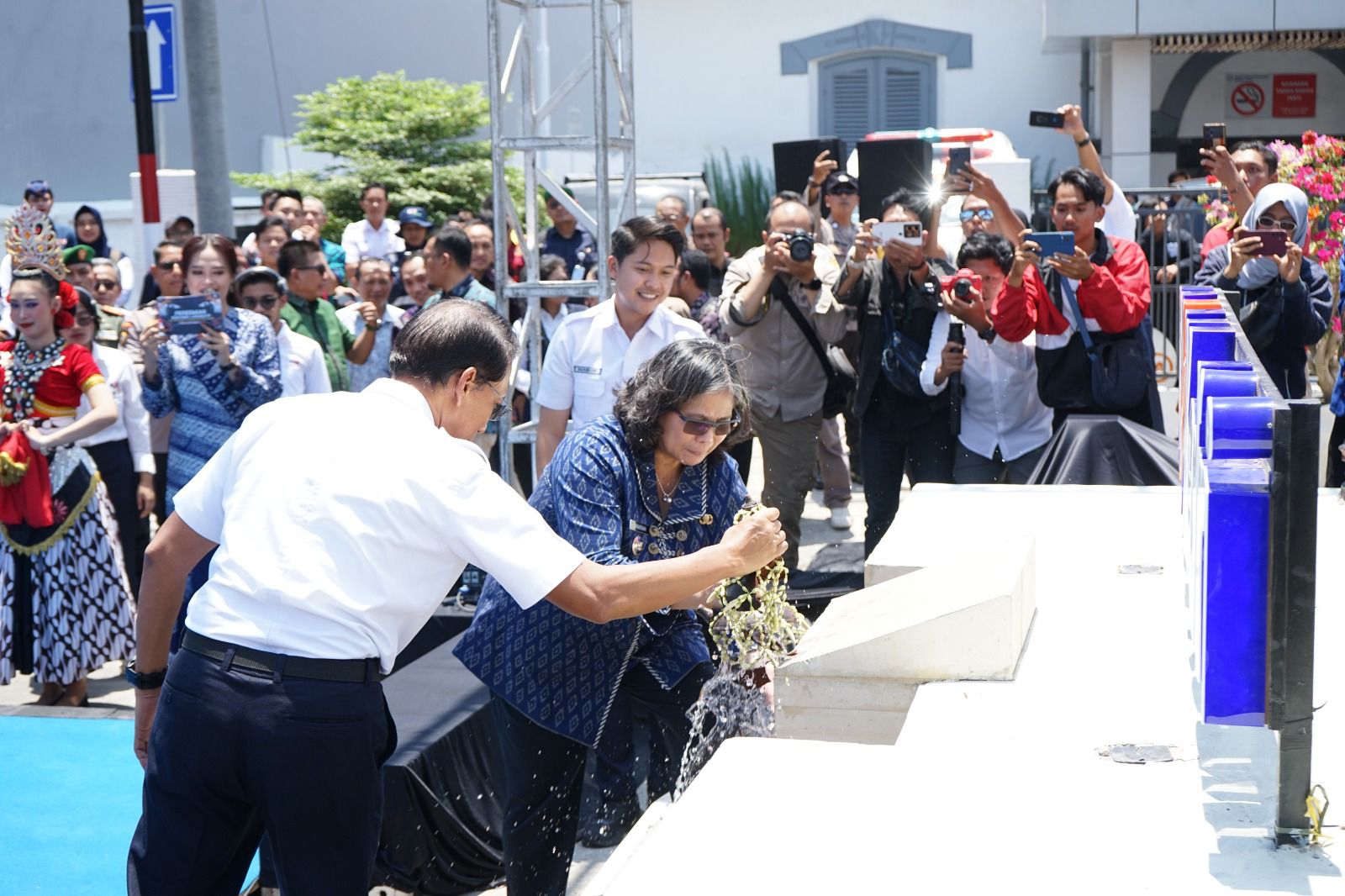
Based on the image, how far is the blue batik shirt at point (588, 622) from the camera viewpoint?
3695 mm

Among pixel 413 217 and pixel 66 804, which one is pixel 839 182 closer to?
pixel 413 217

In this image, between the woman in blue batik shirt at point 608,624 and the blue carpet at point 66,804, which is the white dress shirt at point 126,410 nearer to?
the blue carpet at point 66,804

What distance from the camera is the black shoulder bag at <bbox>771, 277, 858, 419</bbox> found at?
7.04 meters

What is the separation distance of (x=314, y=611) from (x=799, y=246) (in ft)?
13.9

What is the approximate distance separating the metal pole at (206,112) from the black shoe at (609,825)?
20.0 ft

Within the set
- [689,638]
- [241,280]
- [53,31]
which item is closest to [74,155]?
[53,31]

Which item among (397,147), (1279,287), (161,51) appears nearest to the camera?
(1279,287)

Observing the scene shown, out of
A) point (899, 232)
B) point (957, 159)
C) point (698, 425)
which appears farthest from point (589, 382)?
point (957, 159)

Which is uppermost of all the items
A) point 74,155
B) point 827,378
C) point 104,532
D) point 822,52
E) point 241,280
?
point 822,52

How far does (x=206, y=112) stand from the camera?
9758 millimetres

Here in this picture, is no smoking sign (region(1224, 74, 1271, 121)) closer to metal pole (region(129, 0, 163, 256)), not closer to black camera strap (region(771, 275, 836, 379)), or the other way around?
metal pole (region(129, 0, 163, 256))

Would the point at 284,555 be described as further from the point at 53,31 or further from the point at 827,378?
the point at 53,31

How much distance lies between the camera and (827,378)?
23.3 ft

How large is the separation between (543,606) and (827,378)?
3.62 m
